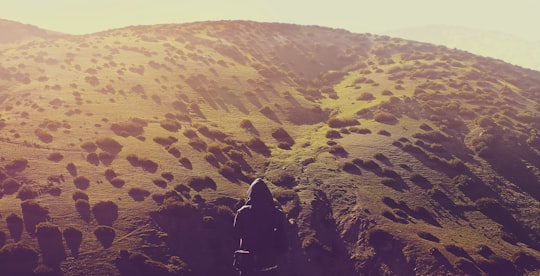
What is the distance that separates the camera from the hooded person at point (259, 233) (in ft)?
71.3

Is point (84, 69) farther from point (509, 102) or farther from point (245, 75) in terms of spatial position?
point (509, 102)

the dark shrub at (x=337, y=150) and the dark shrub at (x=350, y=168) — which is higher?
the dark shrub at (x=337, y=150)

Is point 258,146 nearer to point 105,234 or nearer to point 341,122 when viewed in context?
point 341,122

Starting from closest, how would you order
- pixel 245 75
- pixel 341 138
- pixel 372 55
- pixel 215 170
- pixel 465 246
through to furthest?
1. pixel 465 246
2. pixel 215 170
3. pixel 341 138
4. pixel 245 75
5. pixel 372 55

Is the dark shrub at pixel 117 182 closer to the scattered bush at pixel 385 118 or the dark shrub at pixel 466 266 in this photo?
the dark shrub at pixel 466 266

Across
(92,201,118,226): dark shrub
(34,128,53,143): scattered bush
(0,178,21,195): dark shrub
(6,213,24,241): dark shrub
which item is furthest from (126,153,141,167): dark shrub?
(6,213,24,241): dark shrub

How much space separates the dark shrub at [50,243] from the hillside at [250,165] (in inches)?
5.8

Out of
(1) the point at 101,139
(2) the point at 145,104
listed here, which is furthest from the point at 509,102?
(1) the point at 101,139

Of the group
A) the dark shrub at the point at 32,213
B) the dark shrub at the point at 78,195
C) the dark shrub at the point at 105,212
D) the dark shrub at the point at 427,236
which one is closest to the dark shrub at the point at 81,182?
the dark shrub at the point at 78,195

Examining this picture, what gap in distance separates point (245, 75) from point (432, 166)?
5620 centimetres

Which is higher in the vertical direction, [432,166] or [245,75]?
[245,75]

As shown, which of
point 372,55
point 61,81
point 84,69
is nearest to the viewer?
point 61,81

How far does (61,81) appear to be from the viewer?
3378 inches

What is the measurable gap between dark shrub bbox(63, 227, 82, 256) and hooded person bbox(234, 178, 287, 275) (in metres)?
19.6
